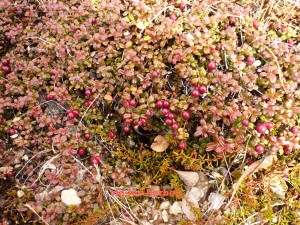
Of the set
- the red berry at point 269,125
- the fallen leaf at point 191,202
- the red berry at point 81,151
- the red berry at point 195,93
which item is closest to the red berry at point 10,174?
the red berry at point 81,151

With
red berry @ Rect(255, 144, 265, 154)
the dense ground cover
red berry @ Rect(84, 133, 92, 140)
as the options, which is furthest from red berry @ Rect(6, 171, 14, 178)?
red berry @ Rect(255, 144, 265, 154)

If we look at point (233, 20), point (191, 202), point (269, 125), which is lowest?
point (191, 202)

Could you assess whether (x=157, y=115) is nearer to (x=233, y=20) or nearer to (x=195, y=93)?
(x=195, y=93)

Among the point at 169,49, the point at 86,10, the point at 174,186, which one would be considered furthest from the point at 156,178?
the point at 86,10

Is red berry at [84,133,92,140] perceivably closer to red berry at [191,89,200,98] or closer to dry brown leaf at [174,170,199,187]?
dry brown leaf at [174,170,199,187]

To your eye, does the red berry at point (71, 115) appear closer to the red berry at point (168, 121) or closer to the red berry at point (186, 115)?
the red berry at point (168, 121)

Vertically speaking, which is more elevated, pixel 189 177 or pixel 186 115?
pixel 186 115

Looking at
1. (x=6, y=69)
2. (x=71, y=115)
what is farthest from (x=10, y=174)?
(x=6, y=69)
